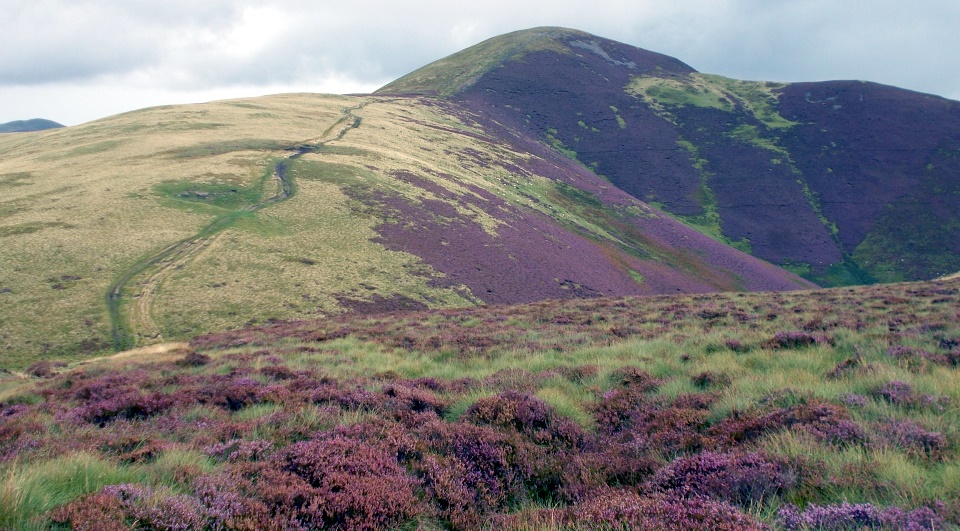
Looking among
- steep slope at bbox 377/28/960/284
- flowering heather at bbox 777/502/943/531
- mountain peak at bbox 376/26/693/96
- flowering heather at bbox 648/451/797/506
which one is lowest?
flowering heather at bbox 648/451/797/506

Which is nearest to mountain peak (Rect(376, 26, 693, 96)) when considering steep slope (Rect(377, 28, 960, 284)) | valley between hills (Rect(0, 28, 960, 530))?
steep slope (Rect(377, 28, 960, 284))

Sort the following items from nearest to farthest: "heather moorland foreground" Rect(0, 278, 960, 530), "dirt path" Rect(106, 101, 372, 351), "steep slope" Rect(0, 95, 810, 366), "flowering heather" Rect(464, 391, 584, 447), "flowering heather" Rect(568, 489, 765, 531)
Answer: "flowering heather" Rect(568, 489, 765, 531) → "heather moorland foreground" Rect(0, 278, 960, 530) → "flowering heather" Rect(464, 391, 584, 447) → "dirt path" Rect(106, 101, 372, 351) → "steep slope" Rect(0, 95, 810, 366)

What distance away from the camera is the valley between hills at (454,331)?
185 inches

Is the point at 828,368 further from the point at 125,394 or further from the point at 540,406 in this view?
the point at 125,394

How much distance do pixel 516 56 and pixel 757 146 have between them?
57138 mm

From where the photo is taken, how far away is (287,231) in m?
39.1

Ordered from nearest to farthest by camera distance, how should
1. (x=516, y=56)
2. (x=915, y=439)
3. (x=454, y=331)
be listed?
(x=915, y=439), (x=454, y=331), (x=516, y=56)

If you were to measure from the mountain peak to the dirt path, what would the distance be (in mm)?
82196

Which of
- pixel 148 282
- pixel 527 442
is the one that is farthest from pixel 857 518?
pixel 148 282

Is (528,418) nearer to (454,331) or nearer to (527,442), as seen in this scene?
(527,442)

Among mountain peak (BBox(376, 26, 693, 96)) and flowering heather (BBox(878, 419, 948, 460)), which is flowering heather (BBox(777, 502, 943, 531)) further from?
→ mountain peak (BBox(376, 26, 693, 96))

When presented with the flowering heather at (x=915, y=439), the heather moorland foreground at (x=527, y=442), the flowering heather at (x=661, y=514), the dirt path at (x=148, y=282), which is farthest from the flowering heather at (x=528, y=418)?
the dirt path at (x=148, y=282)

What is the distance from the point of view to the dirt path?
25.4 meters

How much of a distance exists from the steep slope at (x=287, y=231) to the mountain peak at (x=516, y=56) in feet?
161
